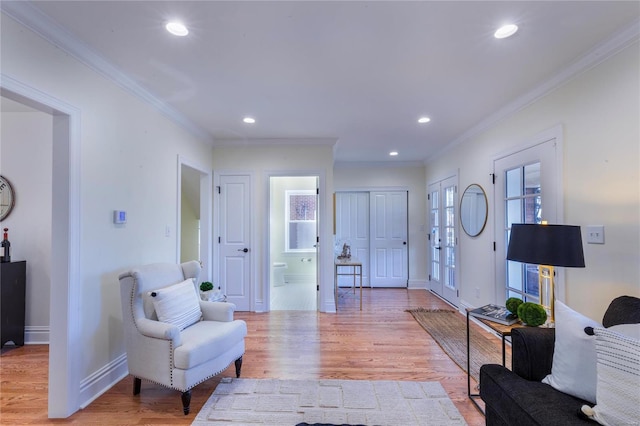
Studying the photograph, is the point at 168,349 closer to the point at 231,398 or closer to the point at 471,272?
the point at 231,398

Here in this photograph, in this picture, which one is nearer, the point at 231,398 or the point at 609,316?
the point at 609,316

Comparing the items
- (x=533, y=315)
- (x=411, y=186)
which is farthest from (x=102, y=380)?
(x=411, y=186)

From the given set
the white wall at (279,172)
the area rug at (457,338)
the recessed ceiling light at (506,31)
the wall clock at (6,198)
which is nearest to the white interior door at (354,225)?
the white wall at (279,172)

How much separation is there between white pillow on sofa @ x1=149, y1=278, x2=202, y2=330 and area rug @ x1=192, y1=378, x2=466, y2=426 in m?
0.59

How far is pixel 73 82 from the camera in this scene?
6.43 feet

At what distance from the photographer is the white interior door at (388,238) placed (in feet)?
18.8

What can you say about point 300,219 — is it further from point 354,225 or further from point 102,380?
point 102,380

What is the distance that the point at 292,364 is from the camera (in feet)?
8.51

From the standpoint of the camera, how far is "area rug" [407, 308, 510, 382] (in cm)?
263

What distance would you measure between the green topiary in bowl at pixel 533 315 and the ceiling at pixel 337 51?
1.78 meters

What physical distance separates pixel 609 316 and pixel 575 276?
72cm

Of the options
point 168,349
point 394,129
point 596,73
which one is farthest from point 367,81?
point 168,349

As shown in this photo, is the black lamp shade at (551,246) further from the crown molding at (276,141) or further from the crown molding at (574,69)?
the crown molding at (276,141)

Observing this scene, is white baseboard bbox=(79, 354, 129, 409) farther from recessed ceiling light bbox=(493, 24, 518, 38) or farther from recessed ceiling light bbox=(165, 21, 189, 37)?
recessed ceiling light bbox=(493, 24, 518, 38)
